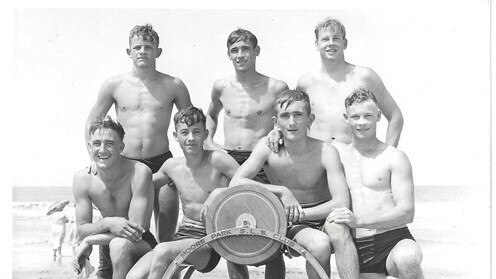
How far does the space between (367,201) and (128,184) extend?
161 centimetres

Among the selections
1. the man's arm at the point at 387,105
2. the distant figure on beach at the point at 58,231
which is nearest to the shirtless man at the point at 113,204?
the man's arm at the point at 387,105

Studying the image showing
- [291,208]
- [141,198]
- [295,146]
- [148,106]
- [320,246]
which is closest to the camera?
[320,246]

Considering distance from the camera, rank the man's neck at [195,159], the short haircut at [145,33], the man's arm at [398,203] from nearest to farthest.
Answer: the man's arm at [398,203]
the man's neck at [195,159]
the short haircut at [145,33]

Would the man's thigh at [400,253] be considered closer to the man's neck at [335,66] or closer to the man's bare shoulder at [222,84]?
the man's neck at [335,66]

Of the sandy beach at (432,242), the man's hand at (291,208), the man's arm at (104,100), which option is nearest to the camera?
the man's hand at (291,208)

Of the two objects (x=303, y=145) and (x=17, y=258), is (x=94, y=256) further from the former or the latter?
(x=303, y=145)

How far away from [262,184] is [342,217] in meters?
0.53

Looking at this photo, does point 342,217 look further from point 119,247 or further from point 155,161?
point 155,161

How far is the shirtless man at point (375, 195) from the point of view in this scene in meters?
5.00

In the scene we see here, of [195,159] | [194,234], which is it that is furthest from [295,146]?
[194,234]

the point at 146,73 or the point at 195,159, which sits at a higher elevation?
the point at 146,73

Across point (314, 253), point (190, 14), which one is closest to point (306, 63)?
point (190, 14)

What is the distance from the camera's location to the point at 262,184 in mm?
4996

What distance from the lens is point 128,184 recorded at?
18.0ft
